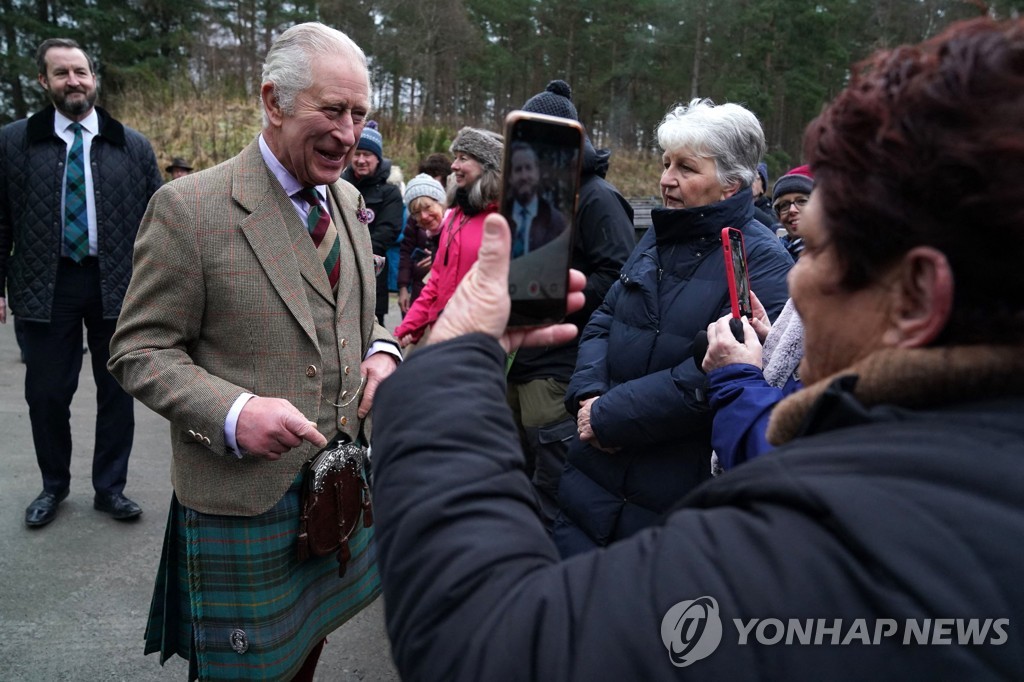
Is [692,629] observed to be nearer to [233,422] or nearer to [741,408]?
[741,408]

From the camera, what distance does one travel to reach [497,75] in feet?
102

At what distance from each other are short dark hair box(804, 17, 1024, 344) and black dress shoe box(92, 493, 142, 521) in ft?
13.5

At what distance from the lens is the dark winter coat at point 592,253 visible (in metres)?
3.63

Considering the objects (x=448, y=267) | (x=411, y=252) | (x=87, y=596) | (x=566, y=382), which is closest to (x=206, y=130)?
(x=411, y=252)

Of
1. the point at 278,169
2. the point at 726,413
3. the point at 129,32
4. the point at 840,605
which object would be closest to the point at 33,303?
the point at 278,169

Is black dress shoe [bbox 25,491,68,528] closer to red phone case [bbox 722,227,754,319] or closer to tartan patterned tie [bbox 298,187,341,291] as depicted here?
tartan patterned tie [bbox 298,187,341,291]

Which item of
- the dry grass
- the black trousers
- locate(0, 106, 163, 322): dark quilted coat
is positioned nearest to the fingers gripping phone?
locate(0, 106, 163, 322): dark quilted coat

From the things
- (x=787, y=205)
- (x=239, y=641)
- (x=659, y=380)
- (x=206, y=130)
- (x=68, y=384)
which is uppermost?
(x=787, y=205)

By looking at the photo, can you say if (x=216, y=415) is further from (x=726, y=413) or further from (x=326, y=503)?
(x=726, y=413)

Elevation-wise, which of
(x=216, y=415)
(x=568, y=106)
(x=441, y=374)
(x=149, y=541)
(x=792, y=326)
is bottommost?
(x=149, y=541)

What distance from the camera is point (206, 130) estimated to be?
58.1ft

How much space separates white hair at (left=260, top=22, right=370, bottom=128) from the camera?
208 centimetres

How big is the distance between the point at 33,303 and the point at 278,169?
95.9 inches

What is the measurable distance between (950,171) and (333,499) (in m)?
1.79
